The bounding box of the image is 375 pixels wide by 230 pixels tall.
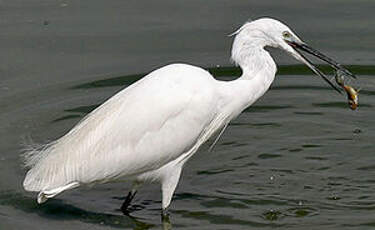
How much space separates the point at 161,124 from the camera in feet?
25.7

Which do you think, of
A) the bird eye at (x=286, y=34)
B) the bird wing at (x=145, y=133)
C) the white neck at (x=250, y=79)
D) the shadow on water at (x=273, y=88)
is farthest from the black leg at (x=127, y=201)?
the shadow on water at (x=273, y=88)

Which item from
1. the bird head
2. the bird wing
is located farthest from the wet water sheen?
the bird head

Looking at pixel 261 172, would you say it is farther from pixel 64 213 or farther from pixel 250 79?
pixel 64 213

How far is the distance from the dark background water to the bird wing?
1.38ft

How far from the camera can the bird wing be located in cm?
779

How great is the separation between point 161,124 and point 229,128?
6.23 feet

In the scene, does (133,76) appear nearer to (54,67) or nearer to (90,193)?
(54,67)

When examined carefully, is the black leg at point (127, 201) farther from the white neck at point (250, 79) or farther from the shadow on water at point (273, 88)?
the shadow on water at point (273, 88)

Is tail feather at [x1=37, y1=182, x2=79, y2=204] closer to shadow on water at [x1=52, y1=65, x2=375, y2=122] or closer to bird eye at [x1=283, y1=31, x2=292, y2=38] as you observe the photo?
bird eye at [x1=283, y1=31, x2=292, y2=38]

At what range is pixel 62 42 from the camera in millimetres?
11242

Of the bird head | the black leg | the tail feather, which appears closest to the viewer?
the tail feather

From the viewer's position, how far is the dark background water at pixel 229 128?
8.06m

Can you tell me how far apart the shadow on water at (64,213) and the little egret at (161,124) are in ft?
1.00

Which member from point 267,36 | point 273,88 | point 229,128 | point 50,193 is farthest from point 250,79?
point 273,88
